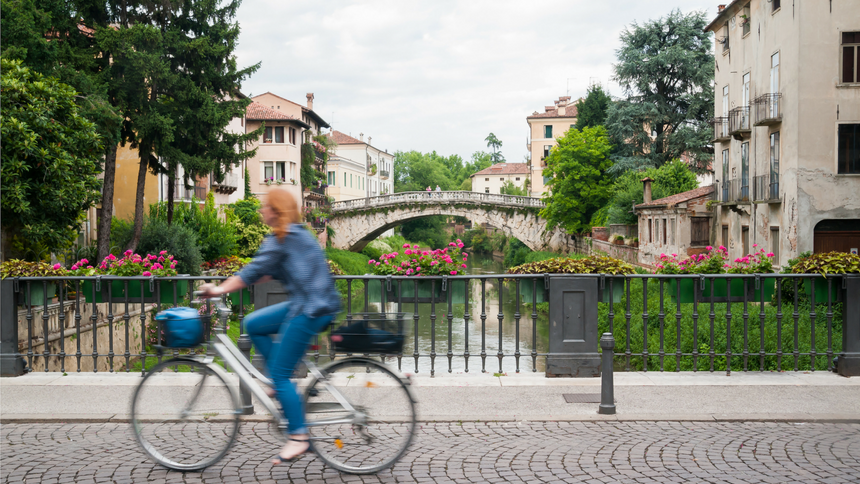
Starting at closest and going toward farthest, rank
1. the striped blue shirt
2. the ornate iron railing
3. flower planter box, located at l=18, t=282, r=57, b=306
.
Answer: the striped blue shirt → flower planter box, located at l=18, t=282, r=57, b=306 → the ornate iron railing

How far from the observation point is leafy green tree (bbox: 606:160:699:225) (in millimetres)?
39312

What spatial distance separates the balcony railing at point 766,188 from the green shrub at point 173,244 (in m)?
19.6

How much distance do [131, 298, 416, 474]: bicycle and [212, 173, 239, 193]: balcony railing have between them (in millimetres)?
33945

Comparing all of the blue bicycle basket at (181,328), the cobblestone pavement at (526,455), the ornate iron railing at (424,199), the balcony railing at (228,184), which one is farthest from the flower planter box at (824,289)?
the ornate iron railing at (424,199)

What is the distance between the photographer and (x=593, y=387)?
6.88 metres

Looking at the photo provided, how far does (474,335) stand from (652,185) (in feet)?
70.3

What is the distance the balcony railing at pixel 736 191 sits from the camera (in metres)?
28.0

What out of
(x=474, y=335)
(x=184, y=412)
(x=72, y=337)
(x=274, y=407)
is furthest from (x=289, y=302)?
(x=474, y=335)

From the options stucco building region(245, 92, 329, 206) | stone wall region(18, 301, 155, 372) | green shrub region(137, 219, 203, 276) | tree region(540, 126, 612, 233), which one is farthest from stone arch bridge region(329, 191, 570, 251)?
stone wall region(18, 301, 155, 372)

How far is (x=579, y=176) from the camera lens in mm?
44625

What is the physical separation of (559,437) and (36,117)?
50.3 ft

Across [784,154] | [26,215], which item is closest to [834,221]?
[784,154]

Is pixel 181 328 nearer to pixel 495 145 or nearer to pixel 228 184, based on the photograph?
pixel 228 184

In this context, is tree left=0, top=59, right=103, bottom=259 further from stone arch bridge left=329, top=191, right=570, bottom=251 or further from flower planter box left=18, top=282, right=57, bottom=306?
stone arch bridge left=329, top=191, right=570, bottom=251
